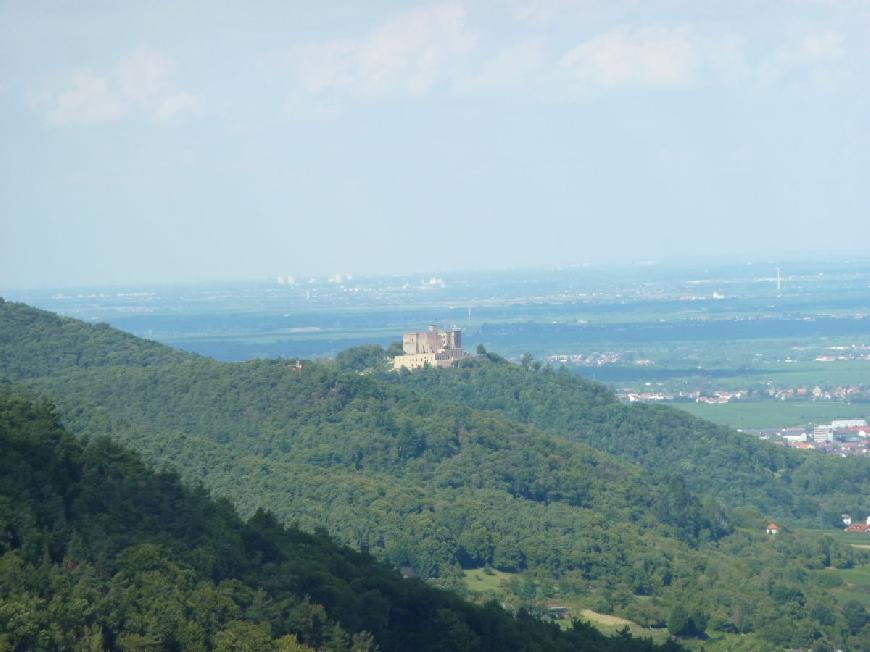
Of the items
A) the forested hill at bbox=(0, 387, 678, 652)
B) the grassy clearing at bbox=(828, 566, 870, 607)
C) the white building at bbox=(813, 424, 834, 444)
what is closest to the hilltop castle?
the white building at bbox=(813, 424, 834, 444)

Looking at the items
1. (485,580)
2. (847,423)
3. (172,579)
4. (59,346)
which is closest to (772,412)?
(847,423)

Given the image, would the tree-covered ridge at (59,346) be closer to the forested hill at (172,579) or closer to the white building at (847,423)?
the forested hill at (172,579)

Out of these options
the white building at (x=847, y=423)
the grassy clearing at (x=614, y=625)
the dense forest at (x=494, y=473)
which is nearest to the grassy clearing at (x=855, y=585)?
the dense forest at (x=494, y=473)

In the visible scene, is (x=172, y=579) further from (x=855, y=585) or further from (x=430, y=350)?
(x=430, y=350)

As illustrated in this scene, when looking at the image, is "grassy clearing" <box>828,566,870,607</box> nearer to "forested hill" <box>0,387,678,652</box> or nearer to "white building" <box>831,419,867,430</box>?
"forested hill" <box>0,387,678,652</box>

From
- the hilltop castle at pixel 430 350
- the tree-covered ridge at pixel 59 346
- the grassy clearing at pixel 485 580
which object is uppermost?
the tree-covered ridge at pixel 59 346

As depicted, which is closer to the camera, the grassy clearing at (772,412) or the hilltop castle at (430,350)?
the hilltop castle at (430,350)
